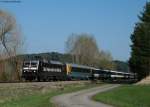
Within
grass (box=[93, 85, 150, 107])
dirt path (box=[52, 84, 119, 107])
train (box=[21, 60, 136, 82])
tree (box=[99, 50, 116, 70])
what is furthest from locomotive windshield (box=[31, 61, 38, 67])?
tree (box=[99, 50, 116, 70])

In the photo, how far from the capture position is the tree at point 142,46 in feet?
280

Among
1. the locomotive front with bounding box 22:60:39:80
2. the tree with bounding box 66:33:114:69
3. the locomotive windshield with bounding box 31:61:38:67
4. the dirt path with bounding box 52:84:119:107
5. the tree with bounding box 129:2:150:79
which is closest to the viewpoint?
the dirt path with bounding box 52:84:119:107

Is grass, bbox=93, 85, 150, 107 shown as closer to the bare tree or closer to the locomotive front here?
the locomotive front

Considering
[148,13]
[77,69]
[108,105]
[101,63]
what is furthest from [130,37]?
[101,63]

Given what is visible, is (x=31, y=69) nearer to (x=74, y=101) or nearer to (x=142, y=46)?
(x=142, y=46)

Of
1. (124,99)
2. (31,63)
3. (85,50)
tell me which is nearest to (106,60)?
(85,50)

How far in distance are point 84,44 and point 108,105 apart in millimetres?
122175

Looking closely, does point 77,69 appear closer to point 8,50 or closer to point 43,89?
point 8,50

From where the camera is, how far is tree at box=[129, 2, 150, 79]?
85.3 metres

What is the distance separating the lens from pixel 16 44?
91000 mm

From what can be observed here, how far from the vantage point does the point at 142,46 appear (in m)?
86.6

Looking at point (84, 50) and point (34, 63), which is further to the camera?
point (84, 50)

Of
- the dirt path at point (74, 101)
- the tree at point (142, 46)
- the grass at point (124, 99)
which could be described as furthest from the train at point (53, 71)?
the dirt path at point (74, 101)

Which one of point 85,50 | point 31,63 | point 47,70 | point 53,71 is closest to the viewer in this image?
point 31,63
